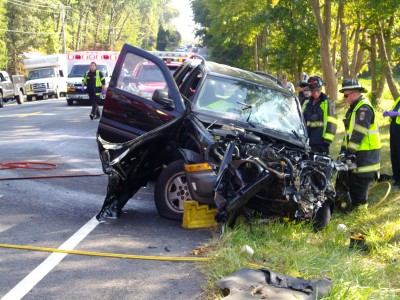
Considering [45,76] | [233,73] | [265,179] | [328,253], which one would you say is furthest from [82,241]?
[45,76]

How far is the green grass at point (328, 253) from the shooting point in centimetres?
462

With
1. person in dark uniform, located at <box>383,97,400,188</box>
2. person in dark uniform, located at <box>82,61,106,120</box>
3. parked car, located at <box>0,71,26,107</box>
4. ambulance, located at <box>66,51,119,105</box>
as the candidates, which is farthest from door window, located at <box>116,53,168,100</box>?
parked car, located at <box>0,71,26,107</box>

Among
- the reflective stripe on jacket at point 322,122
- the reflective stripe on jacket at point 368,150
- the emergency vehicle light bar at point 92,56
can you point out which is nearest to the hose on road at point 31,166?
the reflective stripe on jacket at point 322,122

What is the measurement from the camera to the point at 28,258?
5.16 m

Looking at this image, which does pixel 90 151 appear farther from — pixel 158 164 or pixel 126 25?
pixel 126 25

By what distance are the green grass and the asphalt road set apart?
0.33 meters

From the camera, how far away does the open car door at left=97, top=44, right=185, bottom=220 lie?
648 cm

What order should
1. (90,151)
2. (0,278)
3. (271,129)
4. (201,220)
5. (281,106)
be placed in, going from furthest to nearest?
(90,151) → (281,106) → (271,129) → (201,220) → (0,278)

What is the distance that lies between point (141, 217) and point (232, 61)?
40980 mm

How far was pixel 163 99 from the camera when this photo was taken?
670cm

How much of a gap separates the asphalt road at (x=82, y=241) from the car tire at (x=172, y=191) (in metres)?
0.14

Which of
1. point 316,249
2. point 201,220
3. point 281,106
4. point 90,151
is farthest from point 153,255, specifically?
point 90,151

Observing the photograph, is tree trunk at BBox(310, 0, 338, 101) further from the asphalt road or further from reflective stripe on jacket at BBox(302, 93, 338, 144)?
the asphalt road

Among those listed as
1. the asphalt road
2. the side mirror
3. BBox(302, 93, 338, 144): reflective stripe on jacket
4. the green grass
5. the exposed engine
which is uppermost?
the side mirror
